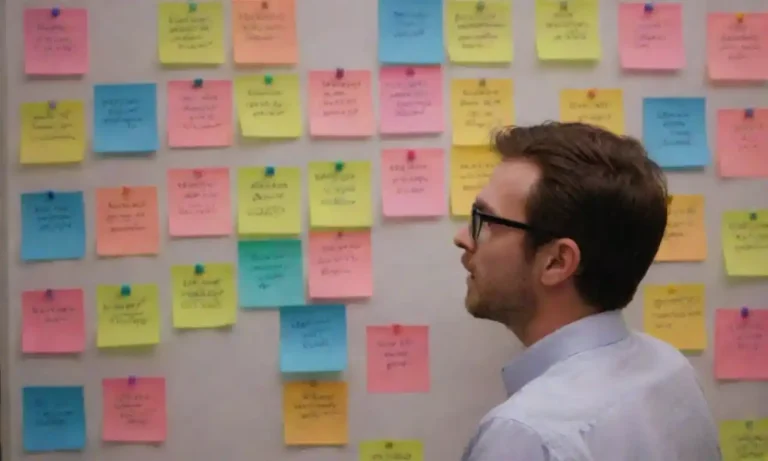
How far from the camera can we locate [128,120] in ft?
4.41

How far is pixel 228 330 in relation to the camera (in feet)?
4.43

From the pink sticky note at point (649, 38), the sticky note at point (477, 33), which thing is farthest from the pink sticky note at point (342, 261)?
the pink sticky note at point (649, 38)

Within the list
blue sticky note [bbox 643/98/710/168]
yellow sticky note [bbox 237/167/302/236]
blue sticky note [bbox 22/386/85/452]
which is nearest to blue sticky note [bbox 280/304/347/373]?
yellow sticky note [bbox 237/167/302/236]

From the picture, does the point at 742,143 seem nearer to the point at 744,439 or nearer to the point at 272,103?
the point at 744,439

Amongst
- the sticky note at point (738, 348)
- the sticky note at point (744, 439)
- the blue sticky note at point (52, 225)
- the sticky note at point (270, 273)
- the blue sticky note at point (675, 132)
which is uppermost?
the blue sticky note at point (675, 132)

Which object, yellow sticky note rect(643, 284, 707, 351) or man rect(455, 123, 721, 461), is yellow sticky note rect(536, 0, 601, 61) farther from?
yellow sticky note rect(643, 284, 707, 351)

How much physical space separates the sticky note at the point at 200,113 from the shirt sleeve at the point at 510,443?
74 cm

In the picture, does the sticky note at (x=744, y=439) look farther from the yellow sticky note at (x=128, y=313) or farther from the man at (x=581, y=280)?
the yellow sticky note at (x=128, y=313)

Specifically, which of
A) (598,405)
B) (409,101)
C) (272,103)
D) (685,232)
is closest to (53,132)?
(272,103)

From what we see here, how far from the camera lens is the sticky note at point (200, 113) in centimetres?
134

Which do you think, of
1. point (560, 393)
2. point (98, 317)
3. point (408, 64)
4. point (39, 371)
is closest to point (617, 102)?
point (408, 64)

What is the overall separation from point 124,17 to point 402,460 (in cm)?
94

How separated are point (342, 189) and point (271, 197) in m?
0.13

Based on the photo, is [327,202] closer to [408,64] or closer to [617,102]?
[408,64]
